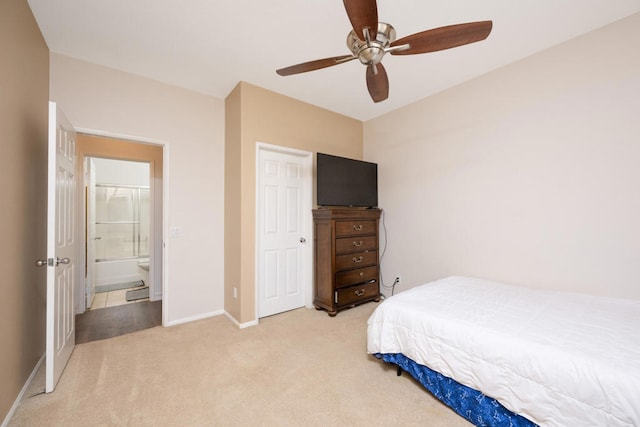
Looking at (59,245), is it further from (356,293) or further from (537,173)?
(537,173)

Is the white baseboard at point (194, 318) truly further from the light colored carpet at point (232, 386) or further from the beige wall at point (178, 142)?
the light colored carpet at point (232, 386)

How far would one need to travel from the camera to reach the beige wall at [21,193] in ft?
5.04

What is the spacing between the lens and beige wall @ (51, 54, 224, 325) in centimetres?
252

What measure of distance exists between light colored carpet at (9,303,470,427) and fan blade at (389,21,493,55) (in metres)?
2.17

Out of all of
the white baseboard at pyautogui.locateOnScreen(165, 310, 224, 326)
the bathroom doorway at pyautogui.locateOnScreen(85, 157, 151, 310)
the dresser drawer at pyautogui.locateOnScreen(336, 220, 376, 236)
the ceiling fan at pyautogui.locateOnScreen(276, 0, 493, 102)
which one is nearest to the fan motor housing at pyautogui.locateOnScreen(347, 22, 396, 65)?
the ceiling fan at pyautogui.locateOnScreen(276, 0, 493, 102)

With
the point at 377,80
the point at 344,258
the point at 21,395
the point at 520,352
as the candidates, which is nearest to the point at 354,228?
the point at 344,258

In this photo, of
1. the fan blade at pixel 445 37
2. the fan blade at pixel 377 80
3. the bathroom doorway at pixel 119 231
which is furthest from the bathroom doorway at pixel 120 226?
the fan blade at pixel 445 37

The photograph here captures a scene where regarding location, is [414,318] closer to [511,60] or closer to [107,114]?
[511,60]

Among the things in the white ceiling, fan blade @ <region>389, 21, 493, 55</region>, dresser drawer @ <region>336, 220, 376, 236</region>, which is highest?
the white ceiling

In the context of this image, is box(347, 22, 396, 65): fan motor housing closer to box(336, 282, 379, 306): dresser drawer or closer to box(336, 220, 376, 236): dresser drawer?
box(336, 220, 376, 236): dresser drawer

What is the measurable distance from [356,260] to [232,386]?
1.96 meters

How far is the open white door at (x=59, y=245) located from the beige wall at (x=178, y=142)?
0.48 m

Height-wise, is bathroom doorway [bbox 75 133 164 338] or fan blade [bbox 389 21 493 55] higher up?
fan blade [bbox 389 21 493 55]

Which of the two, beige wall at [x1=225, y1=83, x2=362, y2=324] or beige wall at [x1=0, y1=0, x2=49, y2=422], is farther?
beige wall at [x1=225, y1=83, x2=362, y2=324]
